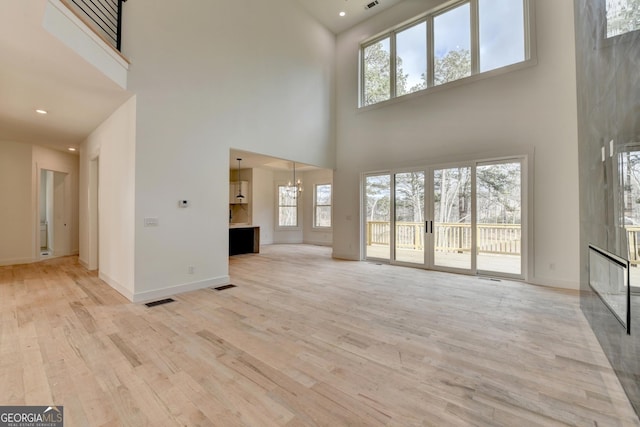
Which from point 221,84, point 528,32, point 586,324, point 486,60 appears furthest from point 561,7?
point 221,84

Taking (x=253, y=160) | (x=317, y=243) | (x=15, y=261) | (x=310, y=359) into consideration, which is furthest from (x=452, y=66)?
(x=15, y=261)

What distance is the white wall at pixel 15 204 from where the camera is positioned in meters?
5.79

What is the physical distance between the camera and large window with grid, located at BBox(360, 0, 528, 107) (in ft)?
15.8

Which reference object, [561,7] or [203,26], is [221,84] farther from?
[561,7]

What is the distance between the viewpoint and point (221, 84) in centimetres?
451

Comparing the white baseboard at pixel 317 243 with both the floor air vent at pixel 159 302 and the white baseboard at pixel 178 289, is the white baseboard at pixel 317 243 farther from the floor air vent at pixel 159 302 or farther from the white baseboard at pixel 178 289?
the floor air vent at pixel 159 302

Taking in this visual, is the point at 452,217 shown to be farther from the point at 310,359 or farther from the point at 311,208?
the point at 311,208

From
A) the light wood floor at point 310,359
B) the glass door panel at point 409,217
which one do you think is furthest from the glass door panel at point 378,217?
the light wood floor at point 310,359

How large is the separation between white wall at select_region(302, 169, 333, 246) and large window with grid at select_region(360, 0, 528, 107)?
3693 millimetres

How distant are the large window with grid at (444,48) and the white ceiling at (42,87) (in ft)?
18.2

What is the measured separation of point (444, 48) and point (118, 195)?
6859 millimetres

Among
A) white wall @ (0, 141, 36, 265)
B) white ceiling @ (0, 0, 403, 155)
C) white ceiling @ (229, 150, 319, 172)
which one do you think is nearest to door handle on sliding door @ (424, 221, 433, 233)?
white ceiling @ (229, 150, 319, 172)

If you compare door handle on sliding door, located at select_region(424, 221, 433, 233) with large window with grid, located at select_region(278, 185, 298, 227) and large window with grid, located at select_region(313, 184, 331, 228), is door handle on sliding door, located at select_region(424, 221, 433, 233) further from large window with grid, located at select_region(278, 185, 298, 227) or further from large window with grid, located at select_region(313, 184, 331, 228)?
large window with grid, located at select_region(278, 185, 298, 227)

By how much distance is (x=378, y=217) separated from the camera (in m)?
6.57
